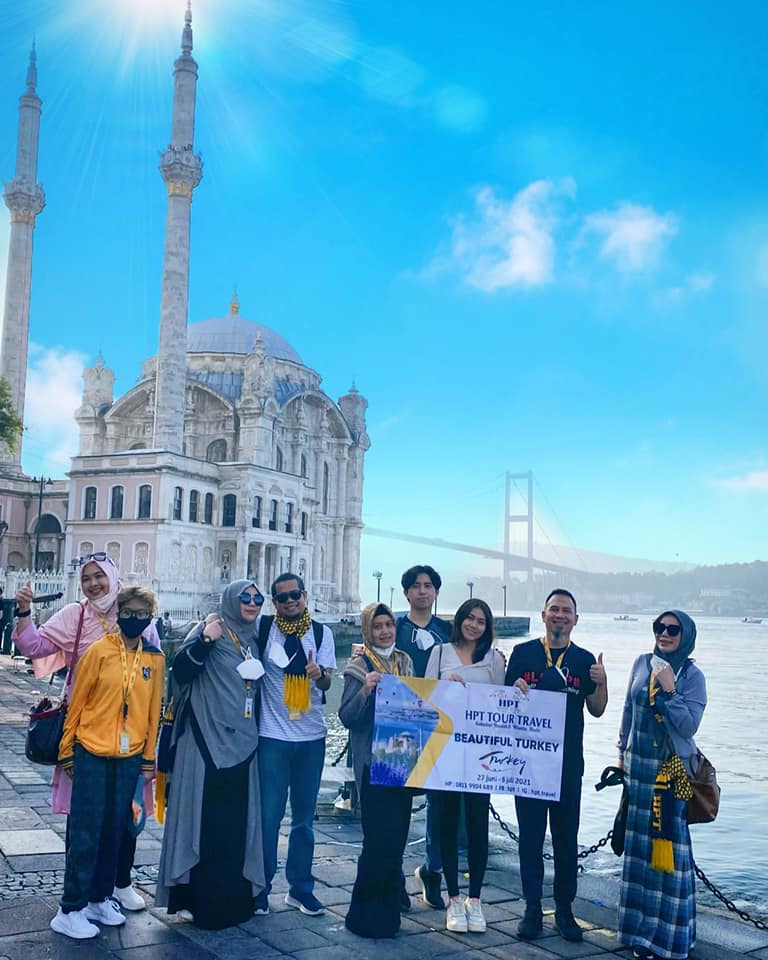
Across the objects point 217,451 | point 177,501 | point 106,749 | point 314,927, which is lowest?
point 314,927

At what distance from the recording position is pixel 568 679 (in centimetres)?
518

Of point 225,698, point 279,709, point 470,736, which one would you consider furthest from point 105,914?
point 470,736

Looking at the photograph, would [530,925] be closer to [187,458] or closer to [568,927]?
[568,927]

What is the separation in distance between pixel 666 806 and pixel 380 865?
152 cm

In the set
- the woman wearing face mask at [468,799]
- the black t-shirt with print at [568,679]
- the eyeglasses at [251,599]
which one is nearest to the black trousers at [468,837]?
the woman wearing face mask at [468,799]

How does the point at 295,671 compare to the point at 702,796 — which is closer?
the point at 702,796

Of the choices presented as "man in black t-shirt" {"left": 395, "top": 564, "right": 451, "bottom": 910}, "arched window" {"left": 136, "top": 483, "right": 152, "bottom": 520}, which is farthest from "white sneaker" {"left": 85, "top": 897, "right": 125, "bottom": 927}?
"arched window" {"left": 136, "top": 483, "right": 152, "bottom": 520}

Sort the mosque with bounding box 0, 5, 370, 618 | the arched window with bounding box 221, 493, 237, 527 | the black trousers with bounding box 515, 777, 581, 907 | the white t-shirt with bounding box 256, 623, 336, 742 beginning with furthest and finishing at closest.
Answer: the arched window with bounding box 221, 493, 237, 527
the mosque with bounding box 0, 5, 370, 618
the white t-shirt with bounding box 256, 623, 336, 742
the black trousers with bounding box 515, 777, 581, 907

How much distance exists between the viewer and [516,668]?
5.21 metres

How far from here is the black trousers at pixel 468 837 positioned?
4926 millimetres

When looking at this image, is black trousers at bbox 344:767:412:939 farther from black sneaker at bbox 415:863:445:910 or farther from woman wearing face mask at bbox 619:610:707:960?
woman wearing face mask at bbox 619:610:707:960

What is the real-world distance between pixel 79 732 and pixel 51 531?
47533 millimetres

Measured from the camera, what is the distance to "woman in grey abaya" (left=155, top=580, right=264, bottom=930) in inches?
185

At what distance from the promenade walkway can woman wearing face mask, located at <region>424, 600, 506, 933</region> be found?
123 mm
